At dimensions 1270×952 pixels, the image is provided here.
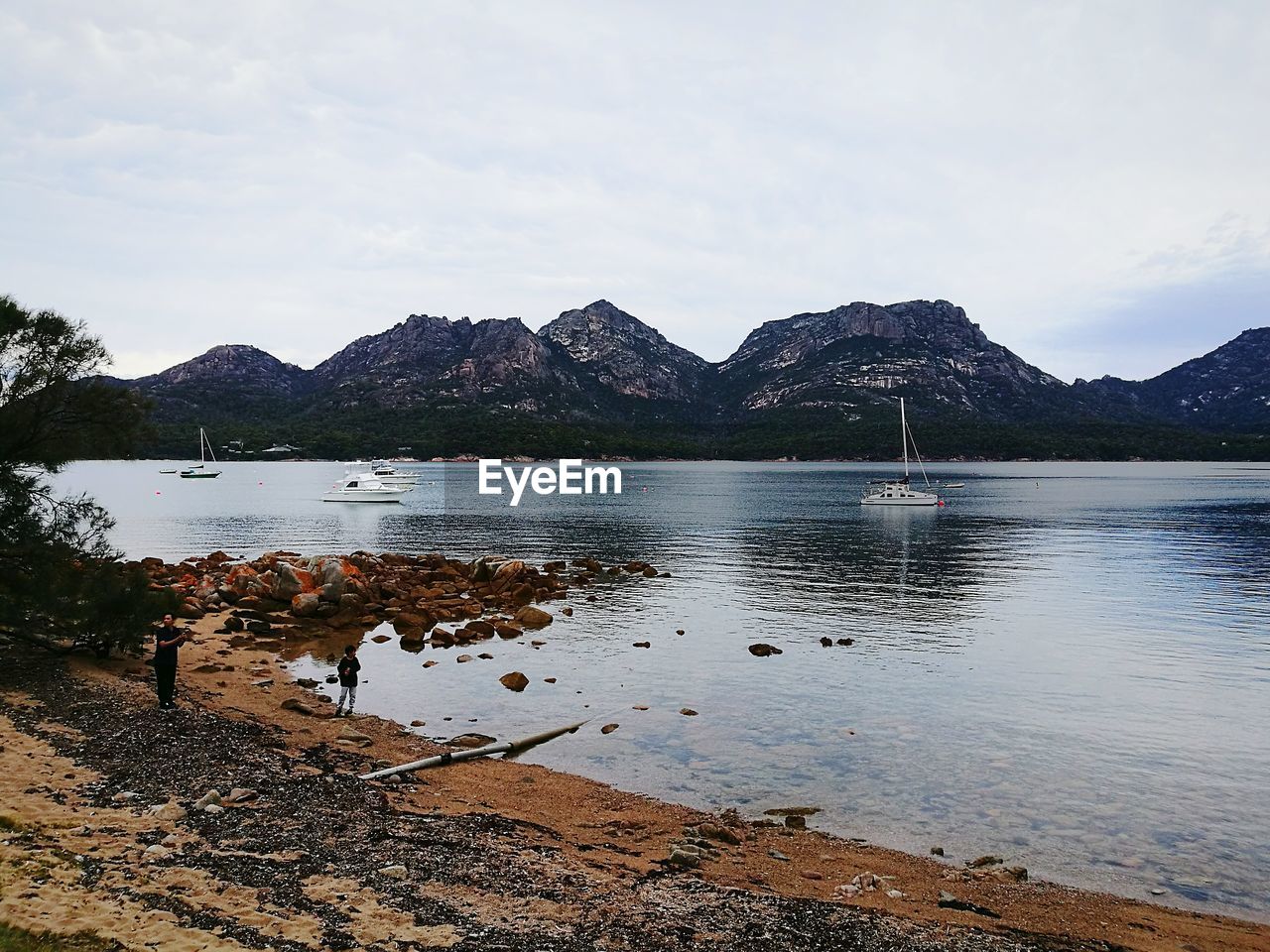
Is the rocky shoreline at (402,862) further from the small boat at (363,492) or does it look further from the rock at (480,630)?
the small boat at (363,492)

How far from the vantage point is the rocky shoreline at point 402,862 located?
11070 millimetres

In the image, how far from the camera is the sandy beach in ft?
36.1

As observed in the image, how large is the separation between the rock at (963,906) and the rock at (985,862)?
87.3 inches

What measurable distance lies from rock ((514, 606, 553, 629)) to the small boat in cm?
9354

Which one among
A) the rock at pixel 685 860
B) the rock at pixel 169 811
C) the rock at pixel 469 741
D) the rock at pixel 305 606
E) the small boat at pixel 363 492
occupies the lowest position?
the rock at pixel 469 741

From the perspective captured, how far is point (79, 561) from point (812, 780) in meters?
24.2

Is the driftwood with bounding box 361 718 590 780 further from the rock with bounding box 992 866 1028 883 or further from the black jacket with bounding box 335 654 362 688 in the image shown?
the rock with bounding box 992 866 1028 883

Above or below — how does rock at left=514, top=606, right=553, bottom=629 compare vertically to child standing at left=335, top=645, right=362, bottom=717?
below

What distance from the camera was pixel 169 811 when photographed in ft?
47.4

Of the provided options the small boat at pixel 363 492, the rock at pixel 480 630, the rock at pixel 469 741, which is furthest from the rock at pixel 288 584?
the small boat at pixel 363 492

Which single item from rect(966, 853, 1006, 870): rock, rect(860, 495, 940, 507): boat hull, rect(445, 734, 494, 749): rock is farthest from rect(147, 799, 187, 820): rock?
rect(860, 495, 940, 507): boat hull

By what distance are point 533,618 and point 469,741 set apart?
54.5 ft

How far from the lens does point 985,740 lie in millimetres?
23172

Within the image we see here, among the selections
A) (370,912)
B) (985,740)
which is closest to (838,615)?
(985,740)
